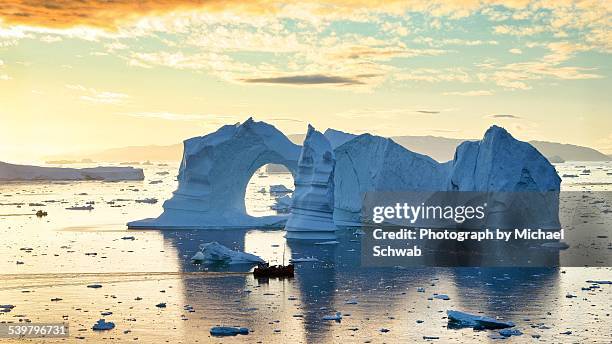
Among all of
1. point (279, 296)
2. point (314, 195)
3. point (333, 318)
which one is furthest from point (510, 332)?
point (314, 195)

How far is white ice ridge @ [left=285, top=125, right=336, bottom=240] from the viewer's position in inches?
1531

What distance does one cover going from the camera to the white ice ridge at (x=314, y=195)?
38.9 m

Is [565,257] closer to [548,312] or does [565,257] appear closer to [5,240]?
[548,312]

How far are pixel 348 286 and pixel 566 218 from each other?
3050cm

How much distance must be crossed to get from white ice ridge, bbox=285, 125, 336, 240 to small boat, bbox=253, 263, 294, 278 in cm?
1074

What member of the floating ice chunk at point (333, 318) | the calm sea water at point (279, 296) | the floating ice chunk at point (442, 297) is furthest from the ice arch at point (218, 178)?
the floating ice chunk at point (333, 318)

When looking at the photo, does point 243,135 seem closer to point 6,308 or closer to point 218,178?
point 218,178

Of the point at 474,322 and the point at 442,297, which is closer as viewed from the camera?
the point at 474,322

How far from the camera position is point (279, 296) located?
966 inches

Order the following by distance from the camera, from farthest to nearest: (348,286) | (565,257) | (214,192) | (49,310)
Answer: (214,192) < (565,257) < (348,286) < (49,310)

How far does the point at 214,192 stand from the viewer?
43.9 meters

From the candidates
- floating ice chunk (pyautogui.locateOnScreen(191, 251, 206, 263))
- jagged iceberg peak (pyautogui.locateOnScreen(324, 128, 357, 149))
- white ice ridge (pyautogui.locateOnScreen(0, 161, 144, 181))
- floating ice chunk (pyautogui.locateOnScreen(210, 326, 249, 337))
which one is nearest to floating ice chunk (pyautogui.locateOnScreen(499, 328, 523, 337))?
floating ice chunk (pyautogui.locateOnScreen(210, 326, 249, 337))

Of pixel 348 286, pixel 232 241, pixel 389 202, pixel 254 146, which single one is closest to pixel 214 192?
pixel 254 146

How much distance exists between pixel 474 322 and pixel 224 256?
12674 mm
